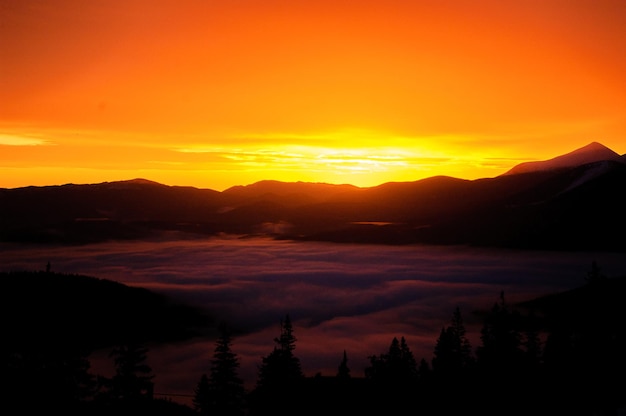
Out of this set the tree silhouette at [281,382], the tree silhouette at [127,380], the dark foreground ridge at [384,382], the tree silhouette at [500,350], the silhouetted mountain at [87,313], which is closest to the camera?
the tree silhouette at [127,380]

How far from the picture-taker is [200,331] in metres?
132

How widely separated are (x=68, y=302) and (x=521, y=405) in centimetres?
11706

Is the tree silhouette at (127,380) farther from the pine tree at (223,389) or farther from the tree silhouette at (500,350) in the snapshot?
the tree silhouette at (500,350)

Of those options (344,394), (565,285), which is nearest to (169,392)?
(344,394)

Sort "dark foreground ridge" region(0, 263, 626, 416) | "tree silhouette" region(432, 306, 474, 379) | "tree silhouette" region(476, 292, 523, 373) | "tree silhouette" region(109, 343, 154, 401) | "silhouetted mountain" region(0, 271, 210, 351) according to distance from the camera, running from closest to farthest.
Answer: "tree silhouette" region(109, 343, 154, 401) < "dark foreground ridge" region(0, 263, 626, 416) < "tree silhouette" region(432, 306, 474, 379) < "tree silhouette" region(476, 292, 523, 373) < "silhouetted mountain" region(0, 271, 210, 351)

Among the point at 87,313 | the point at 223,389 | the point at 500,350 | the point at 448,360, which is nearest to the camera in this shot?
the point at 223,389

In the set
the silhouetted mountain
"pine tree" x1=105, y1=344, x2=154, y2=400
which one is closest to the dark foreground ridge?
"pine tree" x1=105, y1=344, x2=154, y2=400

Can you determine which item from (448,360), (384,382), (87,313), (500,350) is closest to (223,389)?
(384,382)

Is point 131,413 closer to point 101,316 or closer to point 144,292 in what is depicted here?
point 101,316

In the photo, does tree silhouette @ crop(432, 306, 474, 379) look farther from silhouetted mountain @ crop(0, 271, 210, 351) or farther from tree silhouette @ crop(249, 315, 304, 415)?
silhouetted mountain @ crop(0, 271, 210, 351)

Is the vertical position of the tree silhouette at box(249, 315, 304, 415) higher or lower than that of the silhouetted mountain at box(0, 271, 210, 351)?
higher

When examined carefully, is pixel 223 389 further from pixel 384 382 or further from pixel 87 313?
pixel 87 313

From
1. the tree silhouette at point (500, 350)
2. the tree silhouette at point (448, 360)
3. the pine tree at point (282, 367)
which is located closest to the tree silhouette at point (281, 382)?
the pine tree at point (282, 367)

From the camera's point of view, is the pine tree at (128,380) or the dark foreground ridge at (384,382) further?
the dark foreground ridge at (384,382)
